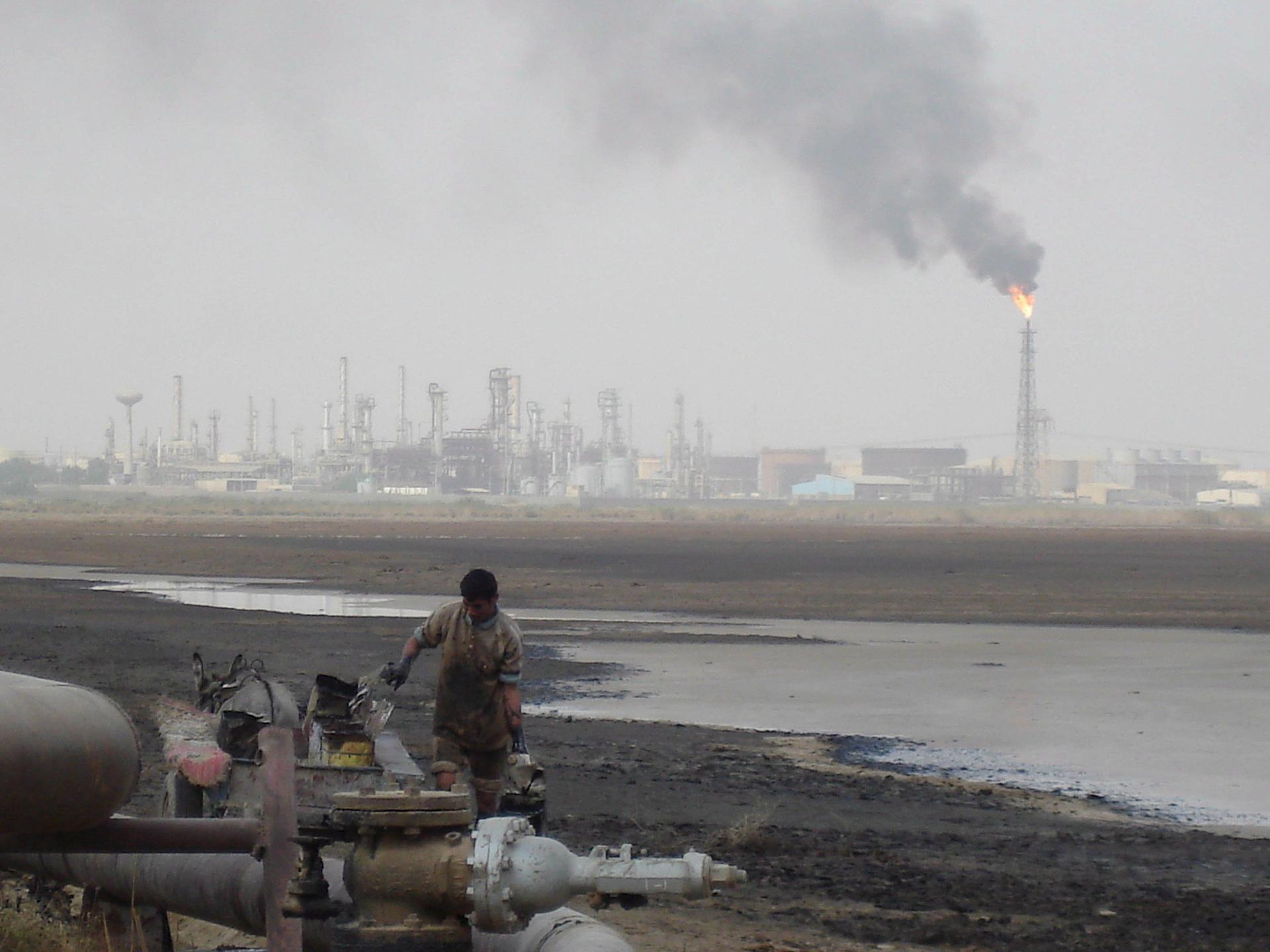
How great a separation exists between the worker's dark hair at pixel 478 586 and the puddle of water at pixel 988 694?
18.7ft

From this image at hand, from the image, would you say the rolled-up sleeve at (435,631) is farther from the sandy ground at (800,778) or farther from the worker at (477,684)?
the sandy ground at (800,778)

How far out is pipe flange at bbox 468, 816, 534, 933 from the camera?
421cm

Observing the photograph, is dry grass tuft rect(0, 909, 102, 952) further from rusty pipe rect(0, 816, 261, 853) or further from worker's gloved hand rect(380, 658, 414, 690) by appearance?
worker's gloved hand rect(380, 658, 414, 690)

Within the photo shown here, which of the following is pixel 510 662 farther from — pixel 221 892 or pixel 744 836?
pixel 221 892

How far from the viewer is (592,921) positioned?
4684 millimetres

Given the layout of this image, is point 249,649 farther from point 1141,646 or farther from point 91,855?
point 91,855

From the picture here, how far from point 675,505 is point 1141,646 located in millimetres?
124926

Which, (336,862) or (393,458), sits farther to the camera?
(393,458)

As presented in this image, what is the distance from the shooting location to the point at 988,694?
18125mm

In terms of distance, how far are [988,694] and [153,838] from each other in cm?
1461

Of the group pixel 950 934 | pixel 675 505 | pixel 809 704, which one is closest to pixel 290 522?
pixel 675 505

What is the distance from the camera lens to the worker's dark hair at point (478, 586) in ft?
25.0

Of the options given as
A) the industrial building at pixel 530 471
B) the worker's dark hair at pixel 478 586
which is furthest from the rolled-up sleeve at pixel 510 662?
the industrial building at pixel 530 471

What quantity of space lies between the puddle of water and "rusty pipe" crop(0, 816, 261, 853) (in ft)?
26.4
